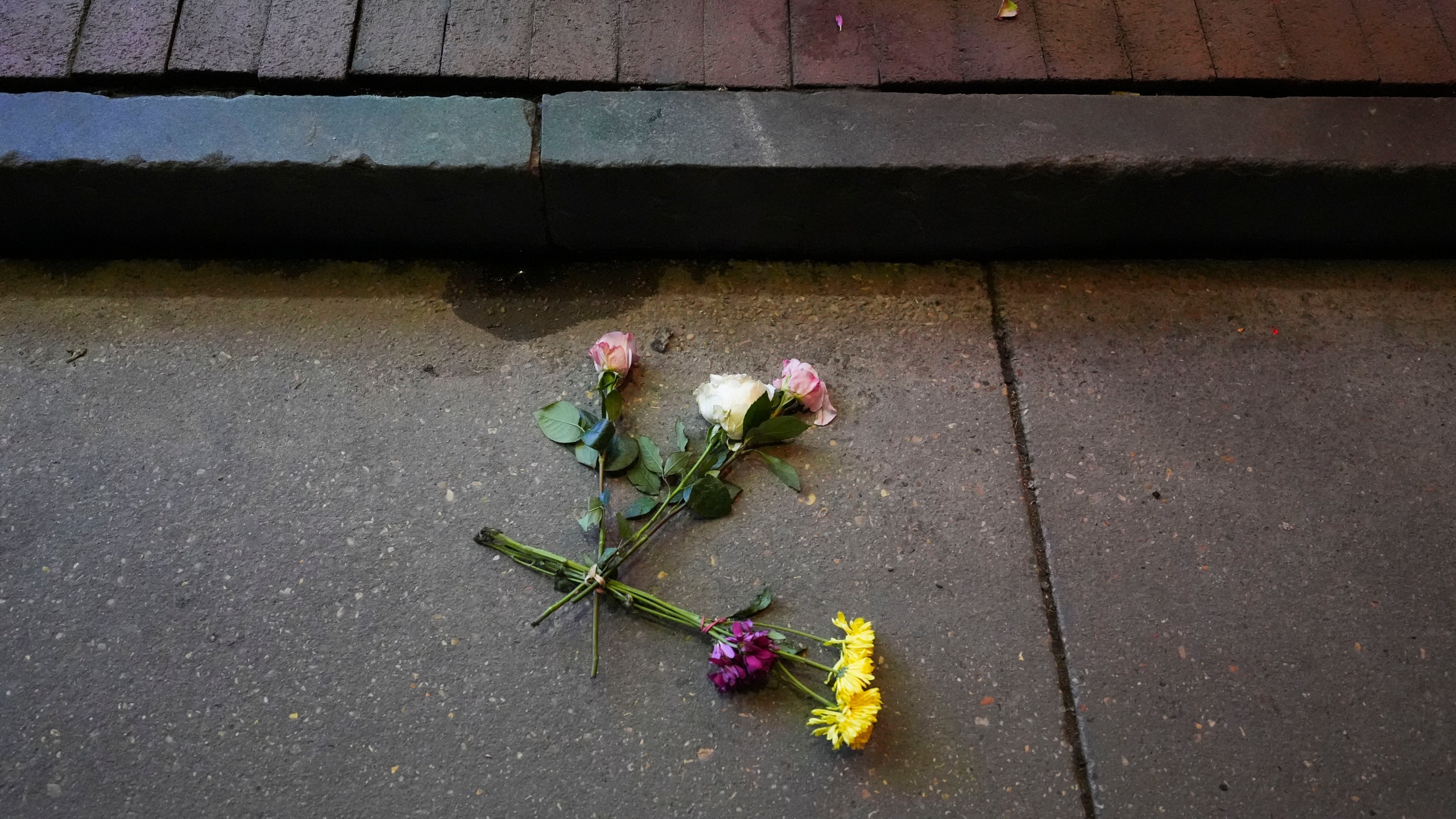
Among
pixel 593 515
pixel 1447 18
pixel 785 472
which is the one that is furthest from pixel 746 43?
pixel 1447 18

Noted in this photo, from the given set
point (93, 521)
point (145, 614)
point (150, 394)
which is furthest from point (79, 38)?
point (145, 614)

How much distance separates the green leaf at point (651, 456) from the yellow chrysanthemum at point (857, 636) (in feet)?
1.45

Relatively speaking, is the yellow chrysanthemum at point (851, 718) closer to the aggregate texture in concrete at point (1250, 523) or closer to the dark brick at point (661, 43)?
the aggregate texture in concrete at point (1250, 523)

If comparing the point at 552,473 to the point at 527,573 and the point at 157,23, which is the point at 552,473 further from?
the point at 157,23

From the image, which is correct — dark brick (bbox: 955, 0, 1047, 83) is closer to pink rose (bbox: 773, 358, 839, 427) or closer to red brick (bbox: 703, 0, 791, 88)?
red brick (bbox: 703, 0, 791, 88)

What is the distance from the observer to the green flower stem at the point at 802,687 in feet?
5.07

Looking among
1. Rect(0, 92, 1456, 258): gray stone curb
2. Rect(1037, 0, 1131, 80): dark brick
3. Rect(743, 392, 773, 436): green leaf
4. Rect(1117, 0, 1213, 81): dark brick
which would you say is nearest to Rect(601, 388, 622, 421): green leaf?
Rect(743, 392, 773, 436): green leaf

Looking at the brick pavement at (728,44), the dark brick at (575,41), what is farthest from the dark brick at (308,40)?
the dark brick at (575,41)

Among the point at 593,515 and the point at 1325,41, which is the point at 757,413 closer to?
the point at 593,515

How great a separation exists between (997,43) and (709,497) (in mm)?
1171

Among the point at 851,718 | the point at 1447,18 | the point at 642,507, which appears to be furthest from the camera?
the point at 1447,18

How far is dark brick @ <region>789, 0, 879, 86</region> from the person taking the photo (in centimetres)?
195

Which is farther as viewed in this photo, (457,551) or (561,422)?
(561,422)

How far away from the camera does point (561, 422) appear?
6.00 feet
